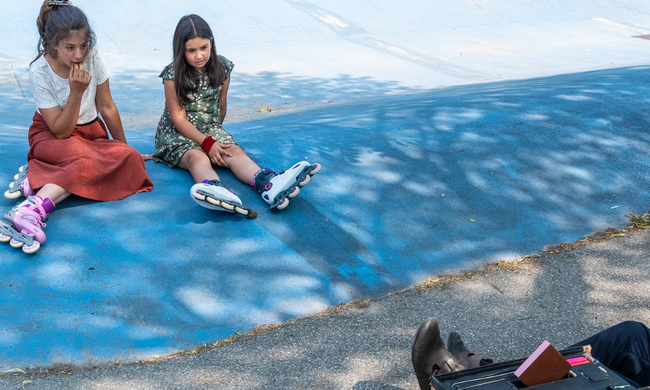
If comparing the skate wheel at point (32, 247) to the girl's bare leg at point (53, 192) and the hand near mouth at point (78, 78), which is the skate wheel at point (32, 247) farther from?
the hand near mouth at point (78, 78)

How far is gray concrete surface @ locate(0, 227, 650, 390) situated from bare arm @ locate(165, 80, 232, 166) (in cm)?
157

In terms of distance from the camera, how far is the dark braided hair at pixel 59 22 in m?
3.18

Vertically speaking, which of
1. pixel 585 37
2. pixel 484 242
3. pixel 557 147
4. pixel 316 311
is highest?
pixel 585 37

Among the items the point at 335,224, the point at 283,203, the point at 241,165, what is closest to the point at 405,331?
the point at 335,224

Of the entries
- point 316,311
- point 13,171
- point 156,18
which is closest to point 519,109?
point 316,311

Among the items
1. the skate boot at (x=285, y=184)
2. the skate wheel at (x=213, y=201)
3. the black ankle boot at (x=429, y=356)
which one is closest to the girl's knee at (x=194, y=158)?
the skate boot at (x=285, y=184)

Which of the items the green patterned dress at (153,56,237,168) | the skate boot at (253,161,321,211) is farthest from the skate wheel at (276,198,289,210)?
the green patterned dress at (153,56,237,168)

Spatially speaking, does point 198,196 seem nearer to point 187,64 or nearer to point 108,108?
point 108,108

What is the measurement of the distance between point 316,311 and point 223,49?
9.10m

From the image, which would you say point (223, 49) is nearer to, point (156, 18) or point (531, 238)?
point (156, 18)

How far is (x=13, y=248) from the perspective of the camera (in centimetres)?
318

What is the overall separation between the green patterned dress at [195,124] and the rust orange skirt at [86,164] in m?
0.37

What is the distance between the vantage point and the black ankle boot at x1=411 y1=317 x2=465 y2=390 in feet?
7.53

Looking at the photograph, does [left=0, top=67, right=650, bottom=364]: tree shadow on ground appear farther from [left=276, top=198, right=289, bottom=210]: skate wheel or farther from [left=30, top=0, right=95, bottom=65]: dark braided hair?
[left=30, top=0, right=95, bottom=65]: dark braided hair
